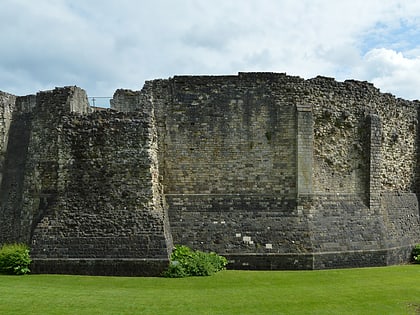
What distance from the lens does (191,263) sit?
16.5m

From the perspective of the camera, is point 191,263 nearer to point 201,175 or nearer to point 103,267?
point 103,267

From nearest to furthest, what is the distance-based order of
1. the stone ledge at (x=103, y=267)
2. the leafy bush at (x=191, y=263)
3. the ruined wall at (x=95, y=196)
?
1. the leafy bush at (x=191, y=263)
2. the stone ledge at (x=103, y=267)
3. the ruined wall at (x=95, y=196)

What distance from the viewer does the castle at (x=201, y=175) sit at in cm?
1736

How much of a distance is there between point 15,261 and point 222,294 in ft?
25.0

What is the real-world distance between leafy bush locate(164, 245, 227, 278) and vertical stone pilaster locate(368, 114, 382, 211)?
7.66 m

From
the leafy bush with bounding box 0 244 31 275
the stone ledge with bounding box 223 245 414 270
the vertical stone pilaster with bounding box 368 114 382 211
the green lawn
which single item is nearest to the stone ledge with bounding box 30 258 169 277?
the leafy bush with bounding box 0 244 31 275

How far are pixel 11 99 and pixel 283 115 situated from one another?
1193 cm

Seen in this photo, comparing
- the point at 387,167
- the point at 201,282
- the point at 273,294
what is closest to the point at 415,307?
the point at 273,294

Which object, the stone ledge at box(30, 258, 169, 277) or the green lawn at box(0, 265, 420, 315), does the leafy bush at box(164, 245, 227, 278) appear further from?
the green lawn at box(0, 265, 420, 315)

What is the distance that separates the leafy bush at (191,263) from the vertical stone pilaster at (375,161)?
7.66m

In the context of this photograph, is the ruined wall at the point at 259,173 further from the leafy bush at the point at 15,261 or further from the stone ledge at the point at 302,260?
the leafy bush at the point at 15,261

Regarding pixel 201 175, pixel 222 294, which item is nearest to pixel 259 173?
pixel 201 175

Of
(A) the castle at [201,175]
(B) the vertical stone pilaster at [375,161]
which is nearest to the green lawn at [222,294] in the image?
(A) the castle at [201,175]

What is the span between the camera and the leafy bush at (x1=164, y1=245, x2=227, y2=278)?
1622cm
